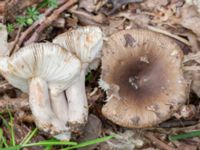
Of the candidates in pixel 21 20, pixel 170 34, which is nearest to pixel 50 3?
pixel 21 20

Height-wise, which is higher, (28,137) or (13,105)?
(13,105)

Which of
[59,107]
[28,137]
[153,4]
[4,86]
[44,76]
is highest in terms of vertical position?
[153,4]

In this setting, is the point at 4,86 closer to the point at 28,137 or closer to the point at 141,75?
the point at 28,137

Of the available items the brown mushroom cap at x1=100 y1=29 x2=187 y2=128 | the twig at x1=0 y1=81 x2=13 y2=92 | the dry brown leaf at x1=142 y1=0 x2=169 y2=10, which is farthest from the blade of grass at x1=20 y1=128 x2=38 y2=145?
the dry brown leaf at x1=142 y1=0 x2=169 y2=10

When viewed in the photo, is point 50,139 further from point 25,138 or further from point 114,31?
point 114,31

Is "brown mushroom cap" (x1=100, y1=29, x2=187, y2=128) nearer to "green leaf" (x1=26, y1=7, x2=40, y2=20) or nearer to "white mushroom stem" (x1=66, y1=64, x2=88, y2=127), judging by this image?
"white mushroom stem" (x1=66, y1=64, x2=88, y2=127)

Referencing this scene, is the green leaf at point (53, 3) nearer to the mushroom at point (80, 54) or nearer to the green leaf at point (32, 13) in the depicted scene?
the green leaf at point (32, 13)
